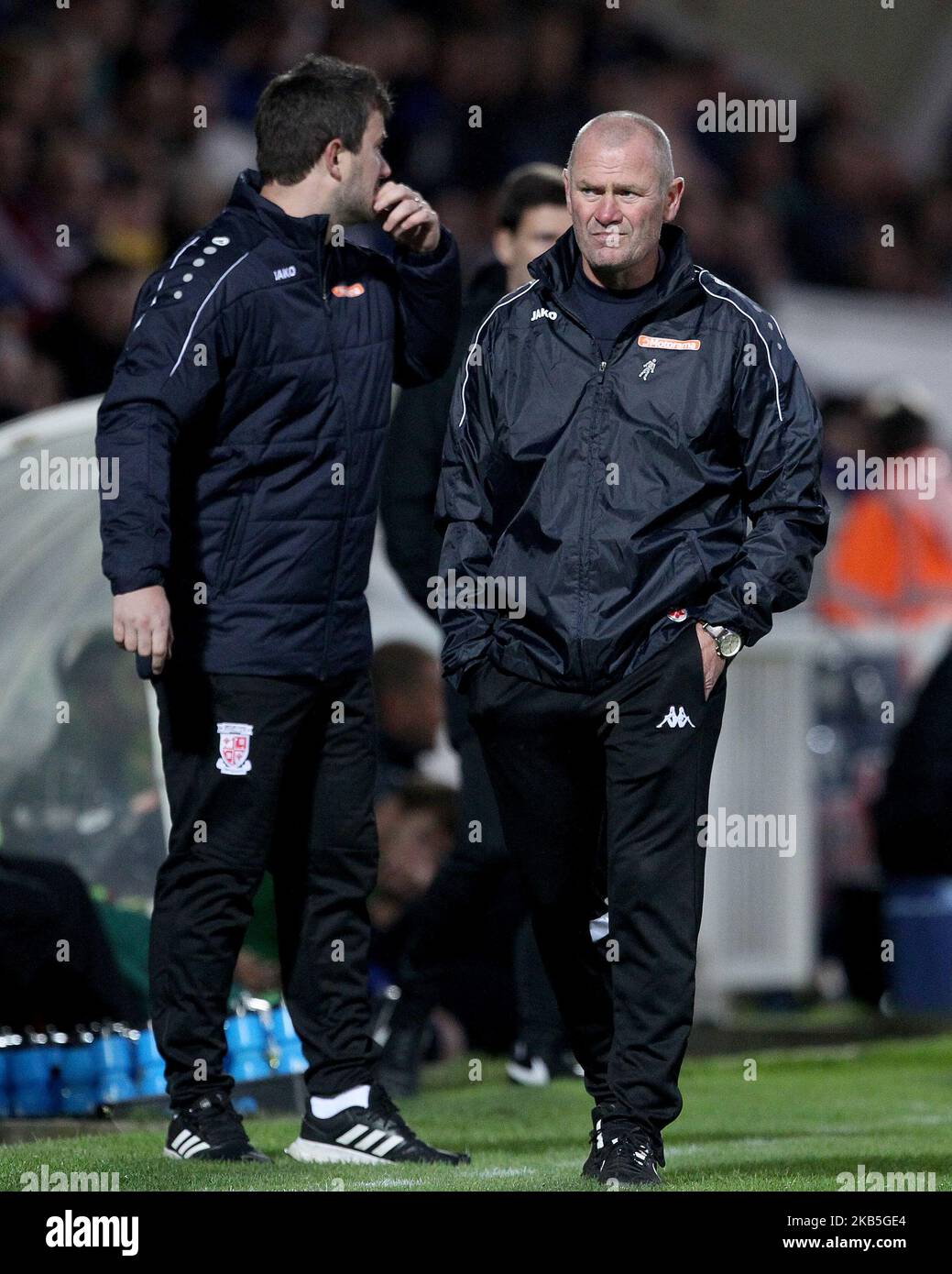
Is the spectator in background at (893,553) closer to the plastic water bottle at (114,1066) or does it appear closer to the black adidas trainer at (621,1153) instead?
the plastic water bottle at (114,1066)

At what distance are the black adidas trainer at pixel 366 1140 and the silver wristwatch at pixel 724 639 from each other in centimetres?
119


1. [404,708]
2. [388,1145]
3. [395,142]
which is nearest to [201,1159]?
[388,1145]

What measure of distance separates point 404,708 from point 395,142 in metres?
4.57

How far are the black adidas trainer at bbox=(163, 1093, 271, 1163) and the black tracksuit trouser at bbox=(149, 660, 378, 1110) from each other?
4cm

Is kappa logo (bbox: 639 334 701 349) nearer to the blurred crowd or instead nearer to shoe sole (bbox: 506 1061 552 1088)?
shoe sole (bbox: 506 1061 552 1088)

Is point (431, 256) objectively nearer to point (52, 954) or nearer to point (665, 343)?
point (665, 343)

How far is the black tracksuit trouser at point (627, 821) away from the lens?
156 inches

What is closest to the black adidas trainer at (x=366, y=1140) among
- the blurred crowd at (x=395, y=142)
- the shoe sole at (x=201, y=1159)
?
the shoe sole at (x=201, y=1159)

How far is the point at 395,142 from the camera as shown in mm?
11039

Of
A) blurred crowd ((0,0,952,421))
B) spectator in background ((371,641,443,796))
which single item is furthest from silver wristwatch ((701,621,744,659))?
blurred crowd ((0,0,952,421))

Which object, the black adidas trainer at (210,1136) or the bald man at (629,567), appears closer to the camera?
the bald man at (629,567)
